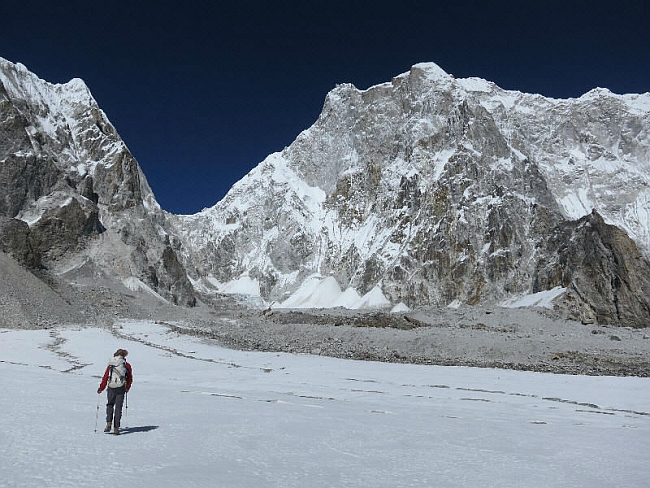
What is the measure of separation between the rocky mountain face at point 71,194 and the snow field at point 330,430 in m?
60.0

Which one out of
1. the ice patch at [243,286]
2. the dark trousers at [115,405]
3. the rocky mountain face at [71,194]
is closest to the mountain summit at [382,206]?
the rocky mountain face at [71,194]

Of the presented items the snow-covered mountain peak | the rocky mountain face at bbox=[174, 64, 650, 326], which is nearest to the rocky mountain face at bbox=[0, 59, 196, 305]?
the rocky mountain face at bbox=[174, 64, 650, 326]

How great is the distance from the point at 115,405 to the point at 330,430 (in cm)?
367

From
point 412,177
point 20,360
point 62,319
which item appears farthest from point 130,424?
point 412,177

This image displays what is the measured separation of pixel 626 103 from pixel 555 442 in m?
150

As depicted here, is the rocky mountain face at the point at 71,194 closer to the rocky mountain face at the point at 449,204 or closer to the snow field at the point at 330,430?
the rocky mountain face at the point at 449,204

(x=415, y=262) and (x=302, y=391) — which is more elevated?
(x=415, y=262)

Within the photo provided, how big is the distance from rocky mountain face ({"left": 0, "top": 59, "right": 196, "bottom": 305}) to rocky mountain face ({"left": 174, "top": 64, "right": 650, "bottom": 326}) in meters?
42.8

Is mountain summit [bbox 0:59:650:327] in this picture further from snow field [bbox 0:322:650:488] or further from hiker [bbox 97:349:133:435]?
hiker [bbox 97:349:133:435]

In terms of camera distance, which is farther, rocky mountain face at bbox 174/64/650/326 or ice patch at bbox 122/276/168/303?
rocky mountain face at bbox 174/64/650/326

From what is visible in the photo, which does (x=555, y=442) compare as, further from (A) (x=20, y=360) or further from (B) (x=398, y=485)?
(A) (x=20, y=360)

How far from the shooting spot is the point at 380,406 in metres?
13.4

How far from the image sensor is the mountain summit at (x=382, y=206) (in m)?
79.3

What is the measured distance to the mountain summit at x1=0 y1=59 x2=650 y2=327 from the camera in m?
Answer: 79.3
